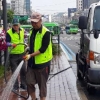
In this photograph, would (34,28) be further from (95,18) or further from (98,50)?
(95,18)

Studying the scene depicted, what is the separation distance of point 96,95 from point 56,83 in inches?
66.9

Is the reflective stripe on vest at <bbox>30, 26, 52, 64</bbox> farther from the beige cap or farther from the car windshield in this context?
the car windshield

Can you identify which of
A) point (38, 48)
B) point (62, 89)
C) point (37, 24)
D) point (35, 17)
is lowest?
point (62, 89)

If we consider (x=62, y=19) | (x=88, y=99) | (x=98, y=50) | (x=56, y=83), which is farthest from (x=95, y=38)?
(x=62, y=19)

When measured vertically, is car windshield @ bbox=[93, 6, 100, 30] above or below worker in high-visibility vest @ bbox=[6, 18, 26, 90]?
above

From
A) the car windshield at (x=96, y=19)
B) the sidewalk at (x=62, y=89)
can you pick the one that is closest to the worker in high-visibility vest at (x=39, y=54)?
the sidewalk at (x=62, y=89)

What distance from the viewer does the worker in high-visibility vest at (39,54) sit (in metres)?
6.66

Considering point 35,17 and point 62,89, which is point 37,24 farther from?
point 62,89

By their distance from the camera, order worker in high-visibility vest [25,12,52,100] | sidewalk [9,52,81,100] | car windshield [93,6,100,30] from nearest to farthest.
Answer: worker in high-visibility vest [25,12,52,100] < sidewalk [9,52,81,100] < car windshield [93,6,100,30]

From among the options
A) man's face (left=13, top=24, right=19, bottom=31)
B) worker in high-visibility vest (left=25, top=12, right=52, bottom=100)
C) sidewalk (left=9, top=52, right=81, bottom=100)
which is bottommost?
sidewalk (left=9, top=52, right=81, bottom=100)

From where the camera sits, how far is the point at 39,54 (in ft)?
22.0

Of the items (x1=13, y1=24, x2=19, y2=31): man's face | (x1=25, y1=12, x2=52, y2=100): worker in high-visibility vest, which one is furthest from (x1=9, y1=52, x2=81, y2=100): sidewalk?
(x1=25, y1=12, x2=52, y2=100): worker in high-visibility vest

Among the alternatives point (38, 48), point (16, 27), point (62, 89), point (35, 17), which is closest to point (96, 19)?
point (16, 27)

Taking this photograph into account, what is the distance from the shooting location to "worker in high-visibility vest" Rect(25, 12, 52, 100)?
6660 millimetres
